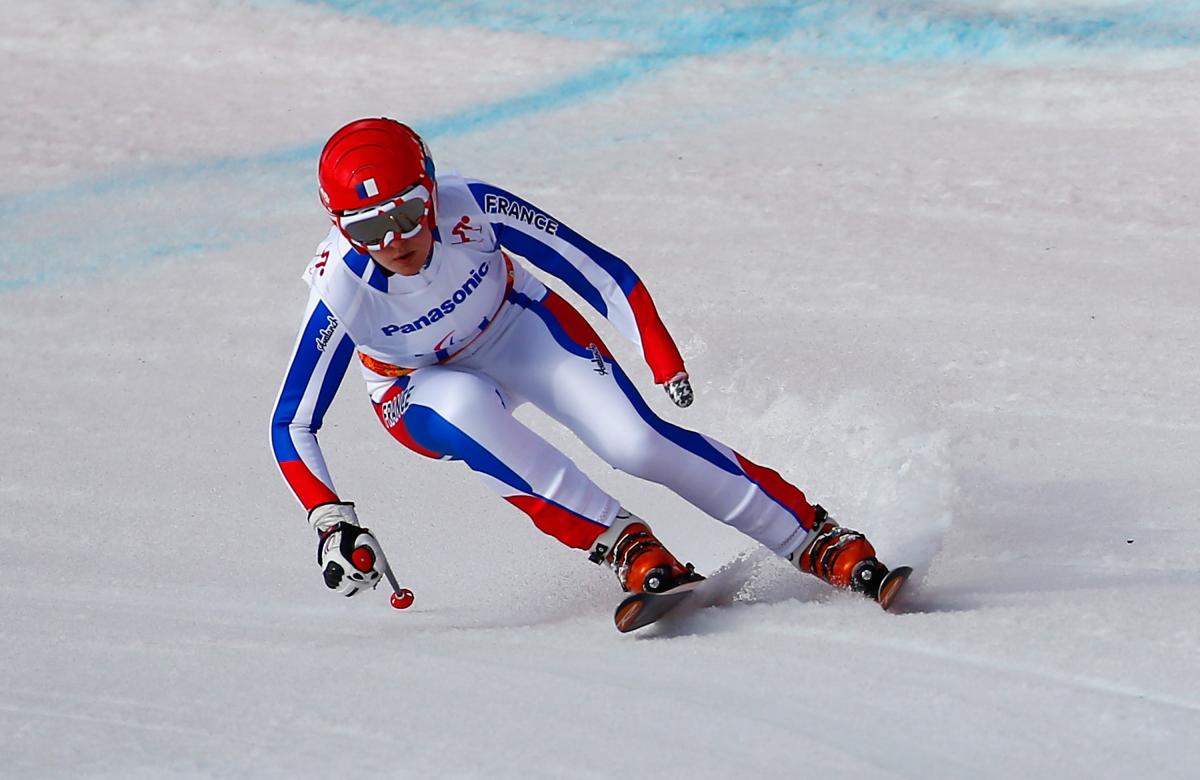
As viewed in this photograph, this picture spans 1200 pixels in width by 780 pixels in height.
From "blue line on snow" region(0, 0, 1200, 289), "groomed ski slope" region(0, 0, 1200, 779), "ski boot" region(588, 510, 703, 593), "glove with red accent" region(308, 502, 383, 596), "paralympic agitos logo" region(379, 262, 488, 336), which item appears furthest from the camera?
"blue line on snow" region(0, 0, 1200, 289)

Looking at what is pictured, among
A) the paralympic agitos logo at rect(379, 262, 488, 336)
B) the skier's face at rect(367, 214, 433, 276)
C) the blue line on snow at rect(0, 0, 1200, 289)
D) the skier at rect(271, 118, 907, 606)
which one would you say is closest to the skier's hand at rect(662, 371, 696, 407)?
the skier at rect(271, 118, 907, 606)

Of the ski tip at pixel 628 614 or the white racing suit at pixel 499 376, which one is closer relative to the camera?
the ski tip at pixel 628 614

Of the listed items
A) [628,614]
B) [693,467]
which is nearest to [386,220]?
[693,467]

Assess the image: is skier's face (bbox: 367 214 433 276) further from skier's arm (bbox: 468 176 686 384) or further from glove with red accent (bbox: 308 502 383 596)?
glove with red accent (bbox: 308 502 383 596)

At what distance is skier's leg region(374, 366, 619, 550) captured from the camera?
3.81 m

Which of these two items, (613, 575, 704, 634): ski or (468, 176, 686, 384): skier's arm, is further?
(468, 176, 686, 384): skier's arm

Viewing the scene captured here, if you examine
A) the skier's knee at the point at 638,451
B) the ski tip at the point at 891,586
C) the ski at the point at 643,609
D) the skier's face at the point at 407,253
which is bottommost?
the ski tip at the point at 891,586

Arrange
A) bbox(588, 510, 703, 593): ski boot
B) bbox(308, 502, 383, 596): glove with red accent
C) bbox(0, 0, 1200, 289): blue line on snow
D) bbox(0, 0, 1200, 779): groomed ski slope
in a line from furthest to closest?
bbox(0, 0, 1200, 289): blue line on snow, bbox(588, 510, 703, 593): ski boot, bbox(308, 502, 383, 596): glove with red accent, bbox(0, 0, 1200, 779): groomed ski slope

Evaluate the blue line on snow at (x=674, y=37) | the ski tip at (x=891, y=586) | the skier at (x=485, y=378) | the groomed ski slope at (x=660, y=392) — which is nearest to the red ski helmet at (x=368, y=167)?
the skier at (x=485, y=378)

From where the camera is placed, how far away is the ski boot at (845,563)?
144 inches

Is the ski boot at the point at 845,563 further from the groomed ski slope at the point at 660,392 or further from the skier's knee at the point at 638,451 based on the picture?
the skier's knee at the point at 638,451

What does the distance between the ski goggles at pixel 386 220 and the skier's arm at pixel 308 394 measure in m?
0.22

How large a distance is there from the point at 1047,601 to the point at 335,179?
5.94ft

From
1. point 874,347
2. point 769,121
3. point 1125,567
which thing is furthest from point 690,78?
point 1125,567
